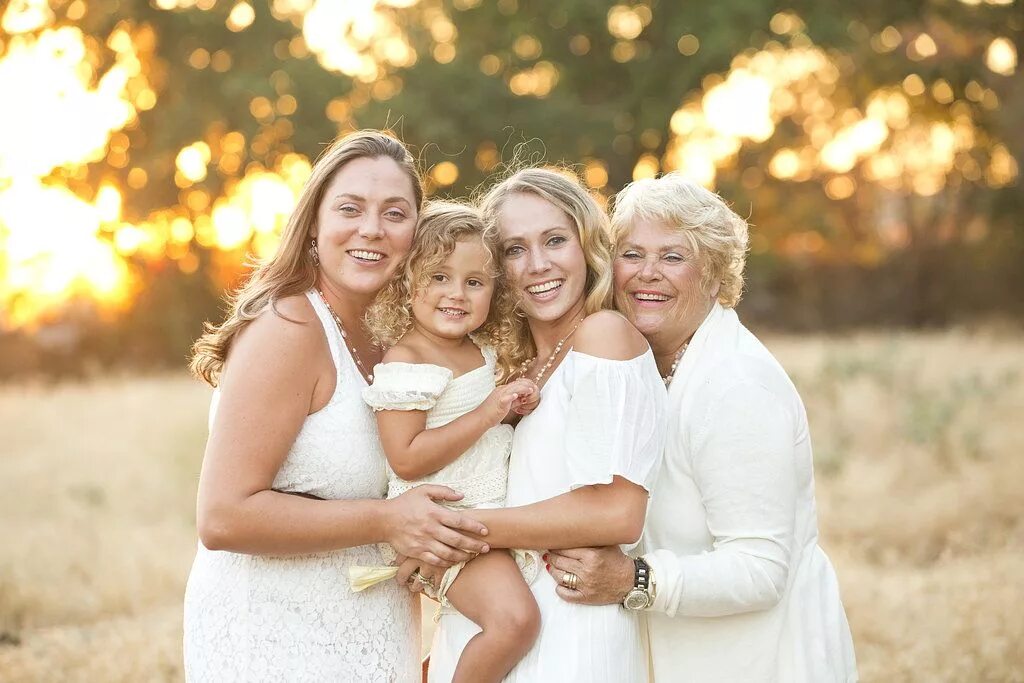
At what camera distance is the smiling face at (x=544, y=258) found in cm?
325

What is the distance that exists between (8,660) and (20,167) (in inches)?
422

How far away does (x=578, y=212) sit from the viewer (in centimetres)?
326

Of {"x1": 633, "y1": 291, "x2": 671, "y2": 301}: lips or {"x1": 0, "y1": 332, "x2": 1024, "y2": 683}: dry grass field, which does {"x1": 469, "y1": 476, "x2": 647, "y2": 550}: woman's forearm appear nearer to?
{"x1": 633, "y1": 291, "x2": 671, "y2": 301}: lips

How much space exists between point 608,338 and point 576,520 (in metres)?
0.55

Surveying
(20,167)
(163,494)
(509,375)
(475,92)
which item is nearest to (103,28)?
(20,167)

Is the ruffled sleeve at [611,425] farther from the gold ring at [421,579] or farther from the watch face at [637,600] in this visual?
the gold ring at [421,579]

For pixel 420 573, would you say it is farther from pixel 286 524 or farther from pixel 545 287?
pixel 545 287

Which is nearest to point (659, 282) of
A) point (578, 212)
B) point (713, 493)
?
point (578, 212)

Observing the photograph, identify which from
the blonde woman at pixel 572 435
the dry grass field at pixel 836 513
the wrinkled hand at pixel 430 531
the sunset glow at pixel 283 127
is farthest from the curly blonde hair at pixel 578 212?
the sunset glow at pixel 283 127

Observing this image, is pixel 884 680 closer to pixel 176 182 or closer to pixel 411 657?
pixel 411 657

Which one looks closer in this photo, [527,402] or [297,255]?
[527,402]

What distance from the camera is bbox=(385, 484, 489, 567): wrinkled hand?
296 centimetres

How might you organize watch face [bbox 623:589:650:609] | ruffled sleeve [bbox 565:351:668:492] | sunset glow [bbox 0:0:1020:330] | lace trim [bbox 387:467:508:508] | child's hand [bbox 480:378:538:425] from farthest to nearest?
sunset glow [bbox 0:0:1020:330] → lace trim [bbox 387:467:508:508] → child's hand [bbox 480:378:538:425] → watch face [bbox 623:589:650:609] → ruffled sleeve [bbox 565:351:668:492]

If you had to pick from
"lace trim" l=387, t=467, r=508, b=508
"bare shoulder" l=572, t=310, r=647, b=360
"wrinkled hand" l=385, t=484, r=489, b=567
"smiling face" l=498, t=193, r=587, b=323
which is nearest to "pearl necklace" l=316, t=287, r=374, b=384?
"lace trim" l=387, t=467, r=508, b=508
